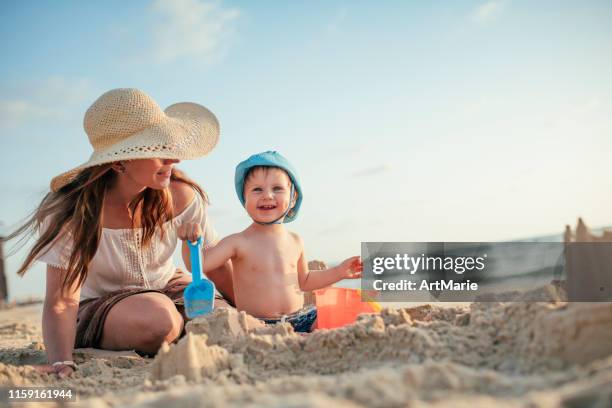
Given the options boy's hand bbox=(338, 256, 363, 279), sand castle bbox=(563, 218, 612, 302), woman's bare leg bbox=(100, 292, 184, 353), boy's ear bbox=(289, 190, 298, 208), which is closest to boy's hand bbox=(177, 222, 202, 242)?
woman's bare leg bbox=(100, 292, 184, 353)

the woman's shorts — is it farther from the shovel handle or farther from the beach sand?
the shovel handle

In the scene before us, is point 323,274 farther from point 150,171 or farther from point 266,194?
point 150,171

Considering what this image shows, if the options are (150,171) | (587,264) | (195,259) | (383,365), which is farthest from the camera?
(150,171)

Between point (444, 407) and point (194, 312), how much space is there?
177cm

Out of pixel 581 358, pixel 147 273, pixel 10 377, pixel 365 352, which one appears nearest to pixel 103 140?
pixel 147 273

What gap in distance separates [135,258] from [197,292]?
730 millimetres

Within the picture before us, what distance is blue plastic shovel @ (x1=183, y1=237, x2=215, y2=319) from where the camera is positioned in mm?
2516

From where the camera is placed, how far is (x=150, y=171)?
263 cm

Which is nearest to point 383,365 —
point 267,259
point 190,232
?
point 190,232

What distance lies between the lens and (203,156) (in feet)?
9.30

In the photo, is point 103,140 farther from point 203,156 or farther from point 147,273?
point 147,273

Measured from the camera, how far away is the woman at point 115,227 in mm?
2545

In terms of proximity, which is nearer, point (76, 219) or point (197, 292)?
point (197, 292)

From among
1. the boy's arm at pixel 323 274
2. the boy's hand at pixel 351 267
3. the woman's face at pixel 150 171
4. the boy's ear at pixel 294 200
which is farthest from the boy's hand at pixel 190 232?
the boy's hand at pixel 351 267
